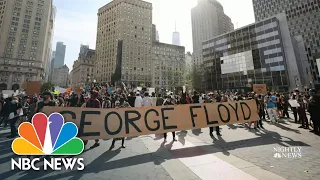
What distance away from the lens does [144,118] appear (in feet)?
21.2

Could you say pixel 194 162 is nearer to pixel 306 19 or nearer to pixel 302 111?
pixel 302 111

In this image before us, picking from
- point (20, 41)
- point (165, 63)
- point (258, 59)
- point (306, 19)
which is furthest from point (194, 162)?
point (306, 19)

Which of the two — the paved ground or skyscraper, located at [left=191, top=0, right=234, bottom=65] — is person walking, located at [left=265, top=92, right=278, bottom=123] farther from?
skyscraper, located at [left=191, top=0, right=234, bottom=65]

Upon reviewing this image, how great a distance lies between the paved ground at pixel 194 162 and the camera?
3.91 metres

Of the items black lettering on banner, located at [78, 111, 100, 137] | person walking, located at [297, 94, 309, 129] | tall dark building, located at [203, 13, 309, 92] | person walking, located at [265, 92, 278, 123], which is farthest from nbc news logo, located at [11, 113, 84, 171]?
tall dark building, located at [203, 13, 309, 92]

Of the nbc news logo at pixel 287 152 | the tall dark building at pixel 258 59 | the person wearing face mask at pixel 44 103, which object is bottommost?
the nbc news logo at pixel 287 152

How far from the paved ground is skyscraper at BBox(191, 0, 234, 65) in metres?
147

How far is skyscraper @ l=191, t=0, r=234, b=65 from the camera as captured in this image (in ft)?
498

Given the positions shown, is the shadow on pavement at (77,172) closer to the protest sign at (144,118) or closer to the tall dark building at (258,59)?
the protest sign at (144,118)

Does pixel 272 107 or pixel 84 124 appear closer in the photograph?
pixel 84 124

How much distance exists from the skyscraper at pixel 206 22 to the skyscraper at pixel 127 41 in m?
65.6

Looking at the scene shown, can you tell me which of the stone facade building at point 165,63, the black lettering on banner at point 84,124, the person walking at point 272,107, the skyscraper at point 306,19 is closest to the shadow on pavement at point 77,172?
the black lettering on banner at point 84,124

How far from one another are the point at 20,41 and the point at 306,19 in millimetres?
163672

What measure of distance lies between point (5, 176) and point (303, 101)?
48.2ft
